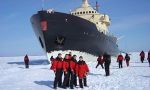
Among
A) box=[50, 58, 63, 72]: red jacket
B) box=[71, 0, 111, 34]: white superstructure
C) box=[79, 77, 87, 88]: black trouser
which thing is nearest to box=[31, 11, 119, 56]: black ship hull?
box=[71, 0, 111, 34]: white superstructure

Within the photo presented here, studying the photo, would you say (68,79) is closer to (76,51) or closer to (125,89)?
(125,89)

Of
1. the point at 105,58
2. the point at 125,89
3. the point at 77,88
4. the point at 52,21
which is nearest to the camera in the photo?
the point at 125,89

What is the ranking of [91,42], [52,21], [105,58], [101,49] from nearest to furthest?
1. [105,58]
2. [52,21]
3. [91,42]
4. [101,49]

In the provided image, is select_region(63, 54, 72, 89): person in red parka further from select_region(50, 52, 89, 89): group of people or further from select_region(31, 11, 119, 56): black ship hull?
select_region(31, 11, 119, 56): black ship hull

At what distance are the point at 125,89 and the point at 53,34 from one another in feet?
54.1

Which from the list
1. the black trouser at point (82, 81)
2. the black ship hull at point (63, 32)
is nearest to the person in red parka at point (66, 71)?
the black trouser at point (82, 81)

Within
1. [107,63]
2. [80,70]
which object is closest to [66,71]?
[80,70]

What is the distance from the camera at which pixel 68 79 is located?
11383 mm

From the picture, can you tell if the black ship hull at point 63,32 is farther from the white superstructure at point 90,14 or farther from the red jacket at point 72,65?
the red jacket at point 72,65

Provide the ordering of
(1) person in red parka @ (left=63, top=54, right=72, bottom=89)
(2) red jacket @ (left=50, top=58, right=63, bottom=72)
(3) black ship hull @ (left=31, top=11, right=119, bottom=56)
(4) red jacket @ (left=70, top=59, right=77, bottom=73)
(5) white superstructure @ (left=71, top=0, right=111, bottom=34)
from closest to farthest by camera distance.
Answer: (2) red jacket @ (left=50, top=58, right=63, bottom=72)
(1) person in red parka @ (left=63, top=54, right=72, bottom=89)
(4) red jacket @ (left=70, top=59, right=77, bottom=73)
(3) black ship hull @ (left=31, top=11, right=119, bottom=56)
(5) white superstructure @ (left=71, top=0, right=111, bottom=34)

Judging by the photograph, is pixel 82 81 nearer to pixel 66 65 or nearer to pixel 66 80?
pixel 66 80

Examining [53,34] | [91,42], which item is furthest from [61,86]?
[91,42]

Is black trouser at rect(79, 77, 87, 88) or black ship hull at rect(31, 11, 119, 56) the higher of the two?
black ship hull at rect(31, 11, 119, 56)

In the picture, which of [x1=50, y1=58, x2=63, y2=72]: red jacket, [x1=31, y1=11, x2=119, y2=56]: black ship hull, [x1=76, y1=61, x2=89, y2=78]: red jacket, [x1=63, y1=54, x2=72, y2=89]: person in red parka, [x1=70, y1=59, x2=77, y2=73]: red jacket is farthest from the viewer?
[x1=31, y1=11, x2=119, y2=56]: black ship hull
